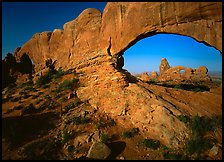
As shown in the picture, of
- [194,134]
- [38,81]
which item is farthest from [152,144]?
[38,81]

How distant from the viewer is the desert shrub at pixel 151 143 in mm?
9473

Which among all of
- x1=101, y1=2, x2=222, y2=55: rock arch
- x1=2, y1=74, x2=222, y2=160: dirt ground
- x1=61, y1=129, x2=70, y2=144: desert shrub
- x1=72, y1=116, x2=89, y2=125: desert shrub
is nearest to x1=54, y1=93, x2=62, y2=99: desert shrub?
x1=2, y1=74, x2=222, y2=160: dirt ground

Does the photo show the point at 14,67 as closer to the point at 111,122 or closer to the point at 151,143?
the point at 111,122

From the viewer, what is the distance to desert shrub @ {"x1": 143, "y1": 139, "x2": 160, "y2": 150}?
947 centimetres

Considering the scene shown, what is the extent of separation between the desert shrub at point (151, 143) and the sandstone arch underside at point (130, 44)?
1.43 ft

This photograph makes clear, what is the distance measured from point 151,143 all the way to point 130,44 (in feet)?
27.8

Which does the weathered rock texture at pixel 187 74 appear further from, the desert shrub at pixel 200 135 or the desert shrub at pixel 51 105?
the desert shrub at pixel 51 105

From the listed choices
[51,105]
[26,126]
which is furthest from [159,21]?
[26,126]

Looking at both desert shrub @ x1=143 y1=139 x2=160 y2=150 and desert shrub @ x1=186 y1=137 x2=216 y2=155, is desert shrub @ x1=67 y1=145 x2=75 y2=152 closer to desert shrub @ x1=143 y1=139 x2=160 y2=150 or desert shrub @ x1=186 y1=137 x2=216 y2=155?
desert shrub @ x1=143 y1=139 x2=160 y2=150

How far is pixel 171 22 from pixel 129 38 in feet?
11.8

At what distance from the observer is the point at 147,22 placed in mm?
13055

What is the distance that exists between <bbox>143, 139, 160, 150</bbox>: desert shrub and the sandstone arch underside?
1.43 ft

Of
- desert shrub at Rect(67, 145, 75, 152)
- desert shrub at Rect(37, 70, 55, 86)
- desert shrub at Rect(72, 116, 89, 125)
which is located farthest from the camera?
desert shrub at Rect(37, 70, 55, 86)

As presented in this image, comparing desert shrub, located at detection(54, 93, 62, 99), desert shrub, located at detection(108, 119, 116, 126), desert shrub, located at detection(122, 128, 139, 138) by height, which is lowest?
desert shrub, located at detection(122, 128, 139, 138)
